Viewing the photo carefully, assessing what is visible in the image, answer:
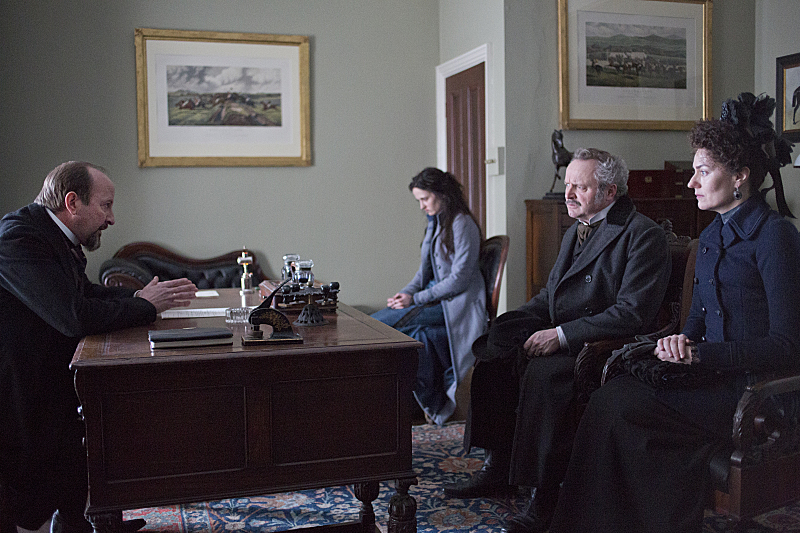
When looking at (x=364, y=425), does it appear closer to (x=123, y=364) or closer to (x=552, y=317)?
(x=123, y=364)

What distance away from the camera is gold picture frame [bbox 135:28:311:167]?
6098 mm

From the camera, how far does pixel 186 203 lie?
6.28m

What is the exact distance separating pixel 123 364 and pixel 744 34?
5.59 m

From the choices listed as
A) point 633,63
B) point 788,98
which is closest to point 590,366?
point 788,98

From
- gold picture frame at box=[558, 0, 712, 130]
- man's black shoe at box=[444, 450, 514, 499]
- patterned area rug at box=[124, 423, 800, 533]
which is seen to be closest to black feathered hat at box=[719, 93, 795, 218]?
patterned area rug at box=[124, 423, 800, 533]

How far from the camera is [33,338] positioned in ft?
8.43

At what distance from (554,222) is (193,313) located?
2799mm

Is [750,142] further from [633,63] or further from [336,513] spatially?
[633,63]

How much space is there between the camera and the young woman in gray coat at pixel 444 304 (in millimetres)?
4469

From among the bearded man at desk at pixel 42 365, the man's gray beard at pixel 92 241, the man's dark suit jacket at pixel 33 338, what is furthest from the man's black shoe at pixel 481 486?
the man's gray beard at pixel 92 241

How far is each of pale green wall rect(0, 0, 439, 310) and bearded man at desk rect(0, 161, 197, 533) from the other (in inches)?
140

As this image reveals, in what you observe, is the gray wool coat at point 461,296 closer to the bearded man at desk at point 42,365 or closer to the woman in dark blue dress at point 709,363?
the woman in dark blue dress at point 709,363

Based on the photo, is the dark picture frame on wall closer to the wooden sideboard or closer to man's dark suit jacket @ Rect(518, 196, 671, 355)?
the wooden sideboard

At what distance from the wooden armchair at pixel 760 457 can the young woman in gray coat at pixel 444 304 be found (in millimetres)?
2256
